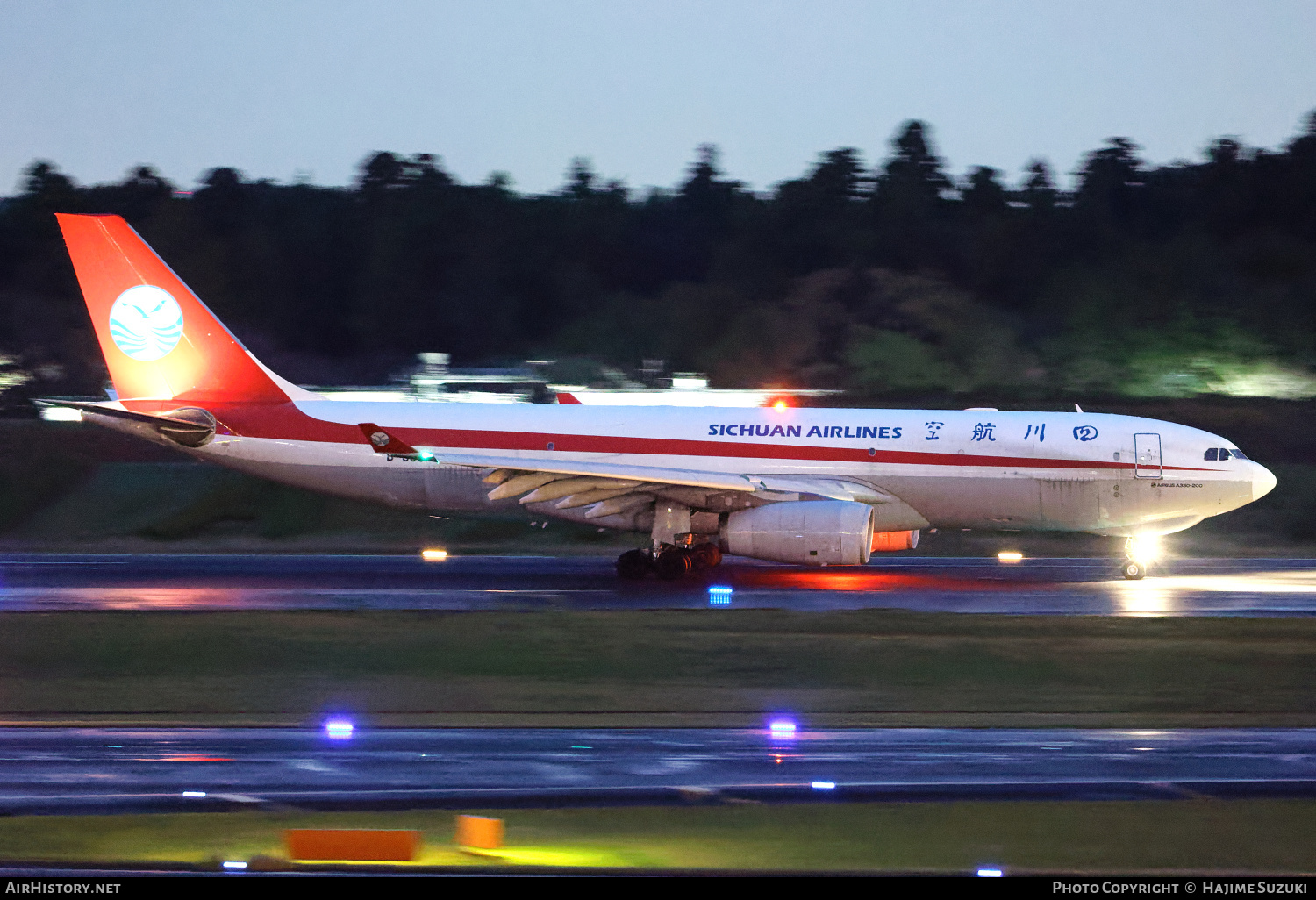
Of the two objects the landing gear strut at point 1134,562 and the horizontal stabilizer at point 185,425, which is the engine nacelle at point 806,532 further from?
the horizontal stabilizer at point 185,425

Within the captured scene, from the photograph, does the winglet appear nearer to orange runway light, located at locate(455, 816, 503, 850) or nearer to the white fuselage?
the white fuselage

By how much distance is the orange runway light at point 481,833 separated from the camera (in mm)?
10312

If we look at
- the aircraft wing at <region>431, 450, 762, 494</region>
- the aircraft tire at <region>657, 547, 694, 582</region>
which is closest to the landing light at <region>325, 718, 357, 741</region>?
the aircraft wing at <region>431, 450, 762, 494</region>

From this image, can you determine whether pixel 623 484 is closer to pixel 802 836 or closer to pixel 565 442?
pixel 565 442

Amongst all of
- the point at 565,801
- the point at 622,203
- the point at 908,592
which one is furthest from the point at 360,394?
the point at 622,203

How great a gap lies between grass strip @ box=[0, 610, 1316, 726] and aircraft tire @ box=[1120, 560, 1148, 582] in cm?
688

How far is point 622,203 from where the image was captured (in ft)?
337

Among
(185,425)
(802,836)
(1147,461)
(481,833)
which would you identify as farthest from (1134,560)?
(481,833)

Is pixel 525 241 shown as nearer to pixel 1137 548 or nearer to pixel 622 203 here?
pixel 622 203

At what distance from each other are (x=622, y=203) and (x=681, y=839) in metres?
94.2

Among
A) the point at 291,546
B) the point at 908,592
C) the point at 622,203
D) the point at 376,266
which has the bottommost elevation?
the point at 908,592

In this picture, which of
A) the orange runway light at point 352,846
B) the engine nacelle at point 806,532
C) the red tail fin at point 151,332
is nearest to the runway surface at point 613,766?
the orange runway light at point 352,846

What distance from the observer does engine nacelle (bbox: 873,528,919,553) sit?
30094 mm

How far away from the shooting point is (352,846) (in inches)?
387
